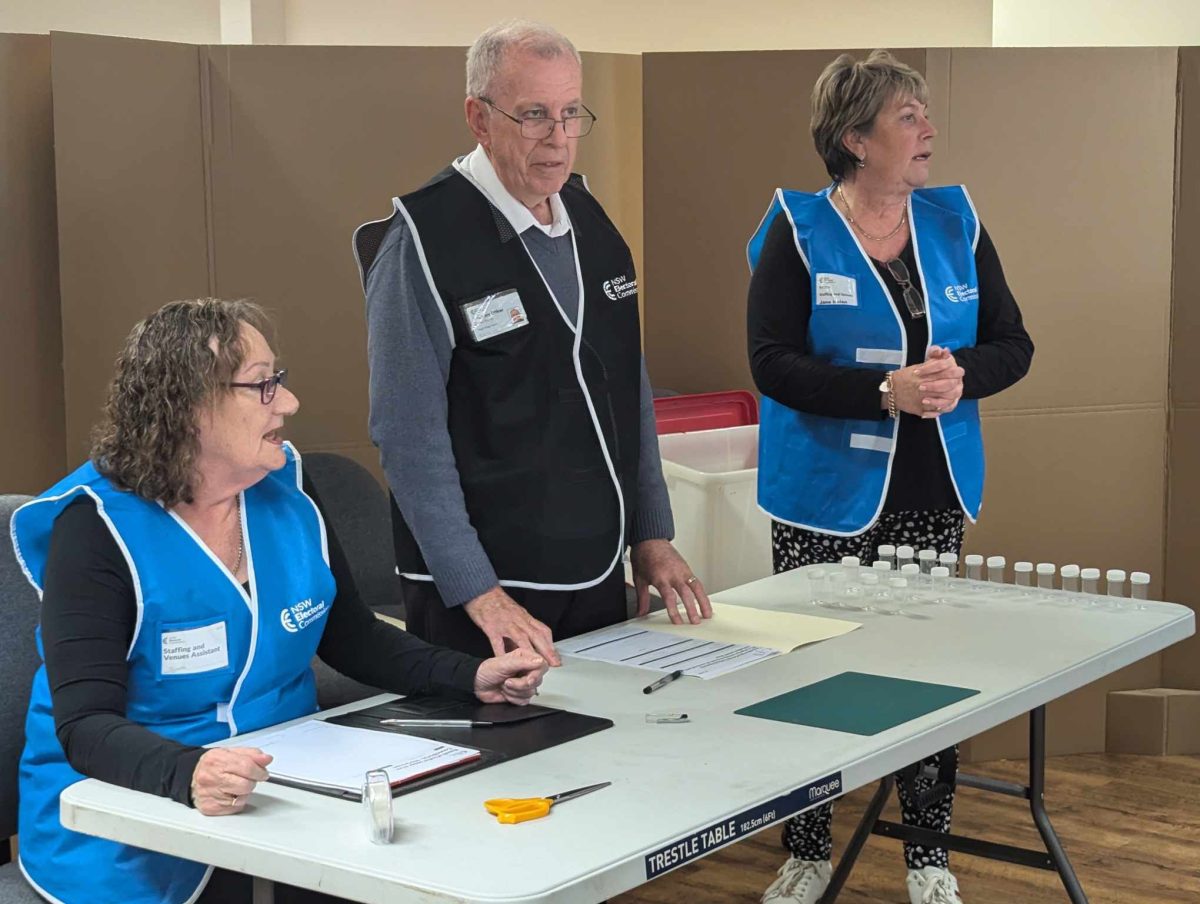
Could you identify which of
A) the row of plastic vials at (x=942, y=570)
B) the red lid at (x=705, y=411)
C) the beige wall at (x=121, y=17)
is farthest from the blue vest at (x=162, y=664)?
the beige wall at (x=121, y=17)

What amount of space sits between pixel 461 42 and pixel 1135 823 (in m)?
3.66

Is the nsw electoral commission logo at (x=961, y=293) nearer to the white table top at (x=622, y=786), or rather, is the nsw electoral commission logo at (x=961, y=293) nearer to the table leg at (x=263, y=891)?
the white table top at (x=622, y=786)

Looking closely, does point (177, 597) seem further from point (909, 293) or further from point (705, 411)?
point (705, 411)

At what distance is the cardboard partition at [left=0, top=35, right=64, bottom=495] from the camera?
3.68 m

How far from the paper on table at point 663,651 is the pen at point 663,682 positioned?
0.04ft

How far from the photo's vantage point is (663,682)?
6.98 feet

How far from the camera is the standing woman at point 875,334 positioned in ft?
9.40

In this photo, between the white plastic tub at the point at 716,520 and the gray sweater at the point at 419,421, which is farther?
the white plastic tub at the point at 716,520

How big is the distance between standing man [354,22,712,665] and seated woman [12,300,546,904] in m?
0.19

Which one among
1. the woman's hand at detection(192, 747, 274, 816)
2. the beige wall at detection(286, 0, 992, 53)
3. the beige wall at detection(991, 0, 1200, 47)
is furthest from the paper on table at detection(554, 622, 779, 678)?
the beige wall at detection(286, 0, 992, 53)

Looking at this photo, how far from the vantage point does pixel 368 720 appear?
196cm

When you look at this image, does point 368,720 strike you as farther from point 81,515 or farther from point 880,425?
point 880,425

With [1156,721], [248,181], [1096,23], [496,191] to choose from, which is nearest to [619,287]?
[496,191]

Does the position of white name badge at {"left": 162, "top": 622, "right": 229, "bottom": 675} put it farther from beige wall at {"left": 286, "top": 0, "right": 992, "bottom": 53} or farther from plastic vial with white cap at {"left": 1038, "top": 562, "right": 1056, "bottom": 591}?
beige wall at {"left": 286, "top": 0, "right": 992, "bottom": 53}
